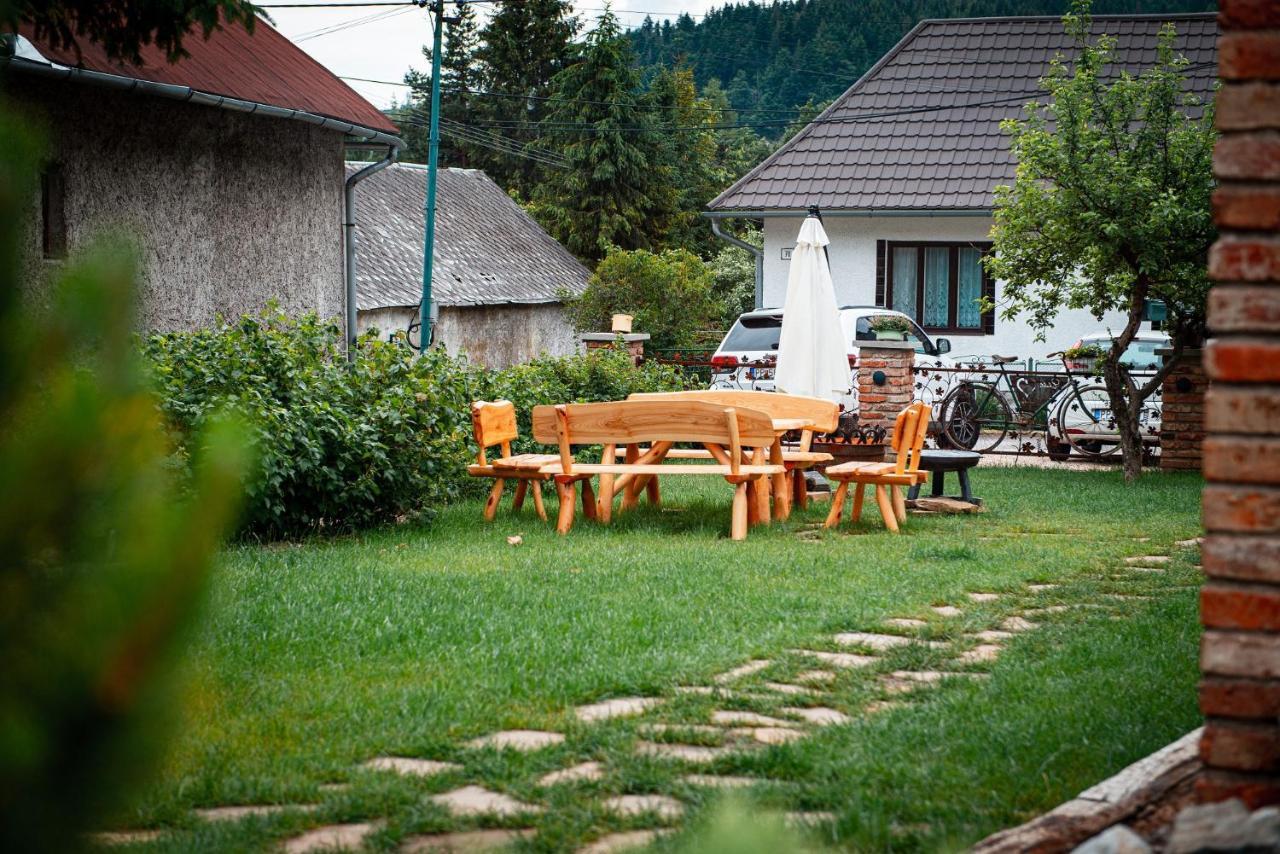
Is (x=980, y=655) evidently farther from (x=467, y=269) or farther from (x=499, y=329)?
(x=467, y=269)

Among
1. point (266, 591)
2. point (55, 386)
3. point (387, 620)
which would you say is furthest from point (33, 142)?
point (266, 591)

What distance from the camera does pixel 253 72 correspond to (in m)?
14.2

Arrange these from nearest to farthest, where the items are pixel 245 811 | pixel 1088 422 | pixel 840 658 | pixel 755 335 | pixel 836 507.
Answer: pixel 245 811
pixel 840 658
pixel 836 507
pixel 1088 422
pixel 755 335

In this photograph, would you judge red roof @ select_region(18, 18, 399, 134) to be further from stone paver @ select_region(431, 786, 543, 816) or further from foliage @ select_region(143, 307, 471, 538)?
stone paver @ select_region(431, 786, 543, 816)

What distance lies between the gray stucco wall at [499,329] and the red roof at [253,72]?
9.70 m

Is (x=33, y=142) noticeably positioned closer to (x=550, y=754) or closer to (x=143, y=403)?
(x=143, y=403)

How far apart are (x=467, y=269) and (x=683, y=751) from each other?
26.3m

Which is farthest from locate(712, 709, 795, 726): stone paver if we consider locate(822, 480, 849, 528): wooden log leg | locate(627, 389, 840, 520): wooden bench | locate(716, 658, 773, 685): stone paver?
locate(627, 389, 840, 520): wooden bench

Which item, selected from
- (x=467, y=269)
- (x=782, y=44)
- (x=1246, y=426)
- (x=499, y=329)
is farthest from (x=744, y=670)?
(x=782, y=44)

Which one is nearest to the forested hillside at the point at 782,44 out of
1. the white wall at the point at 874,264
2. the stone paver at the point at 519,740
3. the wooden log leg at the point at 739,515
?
the white wall at the point at 874,264

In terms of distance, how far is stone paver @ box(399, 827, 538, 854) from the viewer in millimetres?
3340

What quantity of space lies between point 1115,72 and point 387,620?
20751 mm

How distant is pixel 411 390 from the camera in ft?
33.2

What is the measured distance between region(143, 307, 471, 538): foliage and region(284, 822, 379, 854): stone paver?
4.61m
